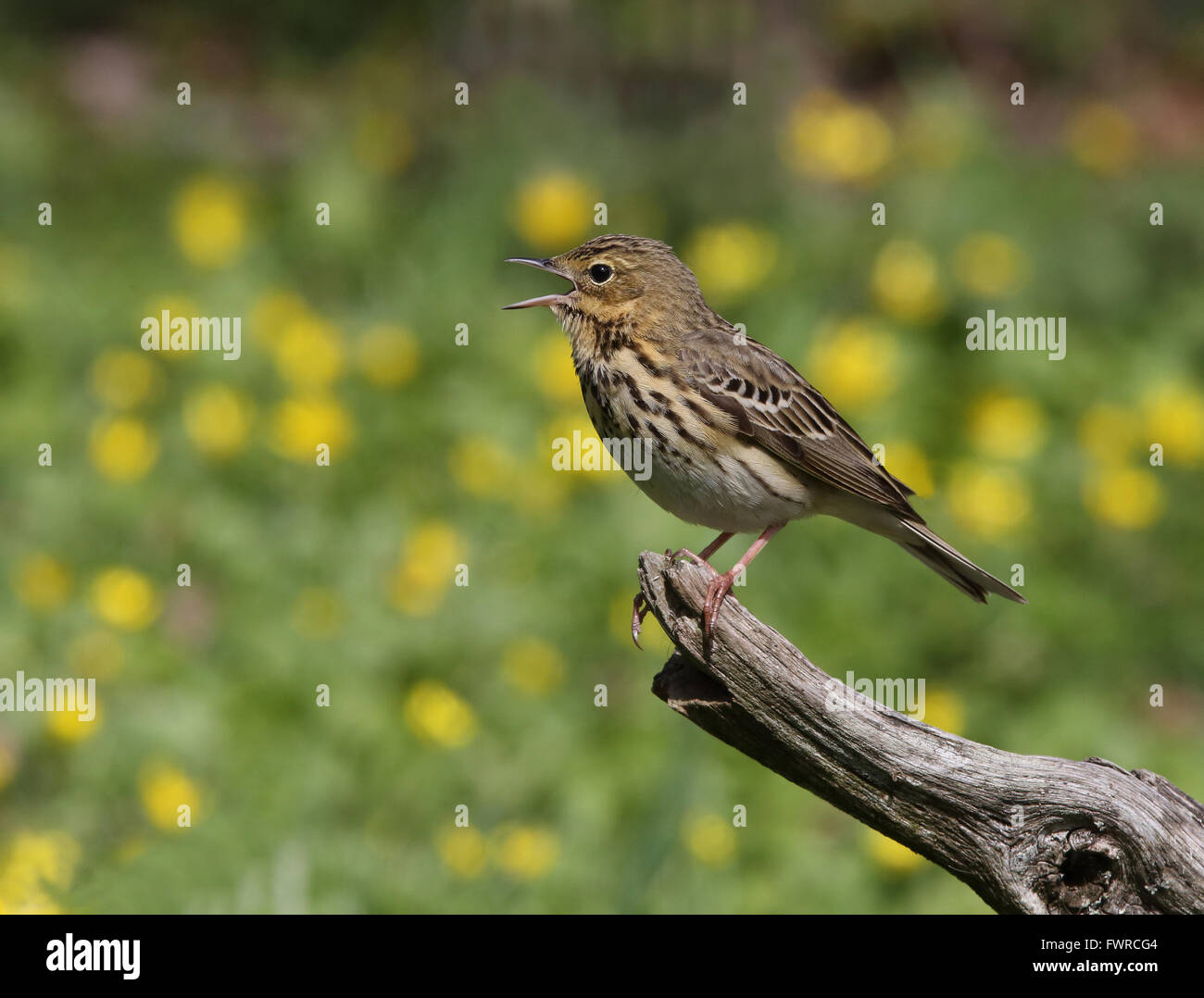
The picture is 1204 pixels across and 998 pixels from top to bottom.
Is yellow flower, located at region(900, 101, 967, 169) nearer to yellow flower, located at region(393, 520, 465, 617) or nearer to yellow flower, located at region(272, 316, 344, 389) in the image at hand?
yellow flower, located at region(272, 316, 344, 389)

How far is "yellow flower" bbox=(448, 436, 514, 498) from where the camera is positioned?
25.1 ft

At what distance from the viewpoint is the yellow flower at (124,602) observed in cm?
679

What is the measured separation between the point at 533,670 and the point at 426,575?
711mm

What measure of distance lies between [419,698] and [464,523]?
1.71 m

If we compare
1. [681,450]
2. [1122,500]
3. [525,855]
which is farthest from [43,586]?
[1122,500]

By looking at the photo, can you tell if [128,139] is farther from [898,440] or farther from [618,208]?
[898,440]

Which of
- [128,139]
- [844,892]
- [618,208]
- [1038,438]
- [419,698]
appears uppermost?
[128,139]

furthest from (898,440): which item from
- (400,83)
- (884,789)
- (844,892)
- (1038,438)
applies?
(400,83)

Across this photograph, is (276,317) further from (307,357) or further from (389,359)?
(389,359)

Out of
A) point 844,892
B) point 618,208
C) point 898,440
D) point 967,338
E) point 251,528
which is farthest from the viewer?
point 618,208

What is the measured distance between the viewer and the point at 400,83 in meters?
11.7

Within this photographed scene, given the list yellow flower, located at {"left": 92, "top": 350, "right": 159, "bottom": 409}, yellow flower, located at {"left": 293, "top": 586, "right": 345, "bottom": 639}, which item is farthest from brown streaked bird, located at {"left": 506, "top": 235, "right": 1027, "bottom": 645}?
yellow flower, located at {"left": 92, "top": 350, "right": 159, "bottom": 409}

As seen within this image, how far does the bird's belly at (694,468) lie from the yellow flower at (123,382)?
142 inches

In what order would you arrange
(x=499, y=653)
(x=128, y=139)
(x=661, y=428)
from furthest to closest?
(x=128, y=139)
(x=499, y=653)
(x=661, y=428)
